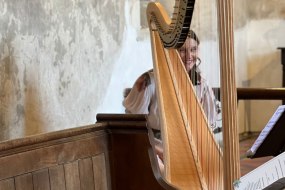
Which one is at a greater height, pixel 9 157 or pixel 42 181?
pixel 9 157

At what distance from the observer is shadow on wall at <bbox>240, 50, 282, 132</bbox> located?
→ 5.55m

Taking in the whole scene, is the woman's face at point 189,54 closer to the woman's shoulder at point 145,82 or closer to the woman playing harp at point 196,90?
the woman playing harp at point 196,90

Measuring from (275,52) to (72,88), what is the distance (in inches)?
124

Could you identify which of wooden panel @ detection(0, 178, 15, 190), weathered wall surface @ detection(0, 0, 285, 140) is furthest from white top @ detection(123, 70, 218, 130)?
wooden panel @ detection(0, 178, 15, 190)

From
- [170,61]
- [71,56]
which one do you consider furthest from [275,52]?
[170,61]

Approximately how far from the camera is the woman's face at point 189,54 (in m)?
2.49

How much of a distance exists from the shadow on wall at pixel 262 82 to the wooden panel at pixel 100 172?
12.7 ft

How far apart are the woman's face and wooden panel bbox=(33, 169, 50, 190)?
103cm

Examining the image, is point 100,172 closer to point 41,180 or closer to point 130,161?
point 130,161

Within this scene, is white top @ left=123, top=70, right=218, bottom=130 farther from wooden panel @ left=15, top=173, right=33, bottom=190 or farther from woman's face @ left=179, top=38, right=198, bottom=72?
wooden panel @ left=15, top=173, right=33, bottom=190

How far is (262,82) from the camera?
5.65m

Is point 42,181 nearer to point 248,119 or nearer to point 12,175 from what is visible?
point 12,175

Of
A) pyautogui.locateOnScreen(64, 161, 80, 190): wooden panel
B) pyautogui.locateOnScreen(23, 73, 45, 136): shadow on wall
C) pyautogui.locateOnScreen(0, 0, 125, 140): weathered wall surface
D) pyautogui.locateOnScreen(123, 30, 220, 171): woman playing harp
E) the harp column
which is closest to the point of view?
the harp column

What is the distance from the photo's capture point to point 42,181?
1.74 m
